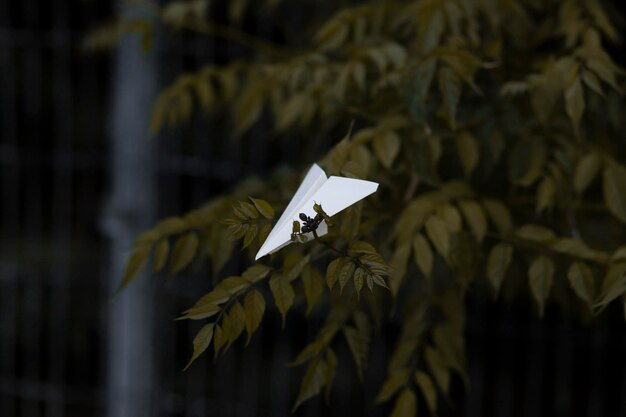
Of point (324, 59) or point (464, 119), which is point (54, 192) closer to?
point (324, 59)

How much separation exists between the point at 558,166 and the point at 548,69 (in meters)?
0.15

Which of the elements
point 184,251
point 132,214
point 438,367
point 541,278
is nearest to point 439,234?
point 541,278

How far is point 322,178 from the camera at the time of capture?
0.86 metres

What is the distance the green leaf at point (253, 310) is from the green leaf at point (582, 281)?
399 mm

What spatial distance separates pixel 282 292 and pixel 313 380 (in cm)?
16

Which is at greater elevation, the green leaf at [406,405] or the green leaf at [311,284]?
the green leaf at [311,284]

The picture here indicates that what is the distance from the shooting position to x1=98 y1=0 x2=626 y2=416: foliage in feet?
3.53

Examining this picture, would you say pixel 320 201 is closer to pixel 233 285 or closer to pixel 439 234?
pixel 233 285

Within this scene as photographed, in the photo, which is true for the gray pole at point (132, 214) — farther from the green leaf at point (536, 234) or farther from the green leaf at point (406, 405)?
the green leaf at point (536, 234)

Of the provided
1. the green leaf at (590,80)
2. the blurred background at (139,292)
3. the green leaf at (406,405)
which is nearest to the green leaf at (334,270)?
the green leaf at (406,405)

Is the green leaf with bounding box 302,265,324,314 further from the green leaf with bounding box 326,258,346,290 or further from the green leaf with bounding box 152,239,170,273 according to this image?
the green leaf with bounding box 152,239,170,273

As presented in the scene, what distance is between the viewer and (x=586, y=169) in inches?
49.2

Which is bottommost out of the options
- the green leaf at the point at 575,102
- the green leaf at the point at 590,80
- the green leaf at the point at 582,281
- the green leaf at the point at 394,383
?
the green leaf at the point at 394,383

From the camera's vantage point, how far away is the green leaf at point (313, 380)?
42.4 inches
